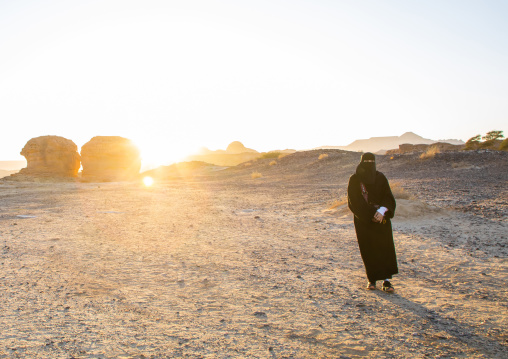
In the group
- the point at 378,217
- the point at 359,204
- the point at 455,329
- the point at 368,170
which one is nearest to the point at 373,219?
the point at 378,217

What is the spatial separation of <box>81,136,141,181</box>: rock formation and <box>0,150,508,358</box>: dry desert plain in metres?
31.8

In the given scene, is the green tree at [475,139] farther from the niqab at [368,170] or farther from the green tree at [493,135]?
the niqab at [368,170]

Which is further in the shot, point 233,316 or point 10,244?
point 10,244

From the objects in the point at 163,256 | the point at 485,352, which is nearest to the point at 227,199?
the point at 163,256

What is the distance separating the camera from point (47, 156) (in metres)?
37.2

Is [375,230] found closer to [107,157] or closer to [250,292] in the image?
[250,292]

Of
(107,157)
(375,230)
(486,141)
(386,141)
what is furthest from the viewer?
(386,141)

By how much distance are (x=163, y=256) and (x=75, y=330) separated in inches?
119

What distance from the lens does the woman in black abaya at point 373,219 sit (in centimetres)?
477

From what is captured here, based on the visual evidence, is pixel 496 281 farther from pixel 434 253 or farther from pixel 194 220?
pixel 194 220

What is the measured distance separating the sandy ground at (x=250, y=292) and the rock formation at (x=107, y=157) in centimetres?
3325

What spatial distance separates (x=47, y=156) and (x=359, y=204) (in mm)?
39377

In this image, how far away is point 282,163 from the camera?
111 feet

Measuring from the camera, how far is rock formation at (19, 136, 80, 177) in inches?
1443
